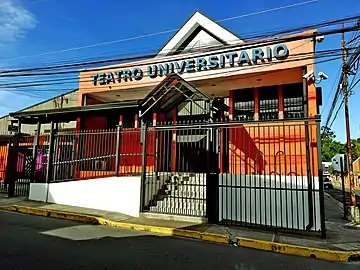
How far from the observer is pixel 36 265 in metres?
4.98

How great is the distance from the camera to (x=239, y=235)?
25.8 ft

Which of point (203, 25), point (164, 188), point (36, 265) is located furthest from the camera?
point (203, 25)

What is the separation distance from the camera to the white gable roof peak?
47.1ft

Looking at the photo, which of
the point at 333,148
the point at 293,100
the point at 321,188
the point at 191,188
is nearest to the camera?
the point at 321,188

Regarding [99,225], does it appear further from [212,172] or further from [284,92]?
[284,92]

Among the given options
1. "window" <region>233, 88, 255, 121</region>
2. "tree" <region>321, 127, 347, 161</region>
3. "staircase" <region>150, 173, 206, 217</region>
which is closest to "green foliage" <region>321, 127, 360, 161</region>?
"tree" <region>321, 127, 347, 161</region>

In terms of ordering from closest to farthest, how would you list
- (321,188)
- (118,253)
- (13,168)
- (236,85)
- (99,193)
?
(118,253) < (321,188) < (99,193) < (13,168) < (236,85)

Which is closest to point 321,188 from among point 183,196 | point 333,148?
point 183,196

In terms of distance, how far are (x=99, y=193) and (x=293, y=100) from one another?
8.82 meters

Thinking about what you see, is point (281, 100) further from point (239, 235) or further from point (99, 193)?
point (99, 193)

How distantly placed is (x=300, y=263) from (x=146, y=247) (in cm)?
305

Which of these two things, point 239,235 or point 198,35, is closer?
point 239,235

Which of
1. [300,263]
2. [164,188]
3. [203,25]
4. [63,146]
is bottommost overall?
[300,263]

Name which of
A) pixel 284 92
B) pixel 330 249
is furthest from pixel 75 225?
pixel 284 92
